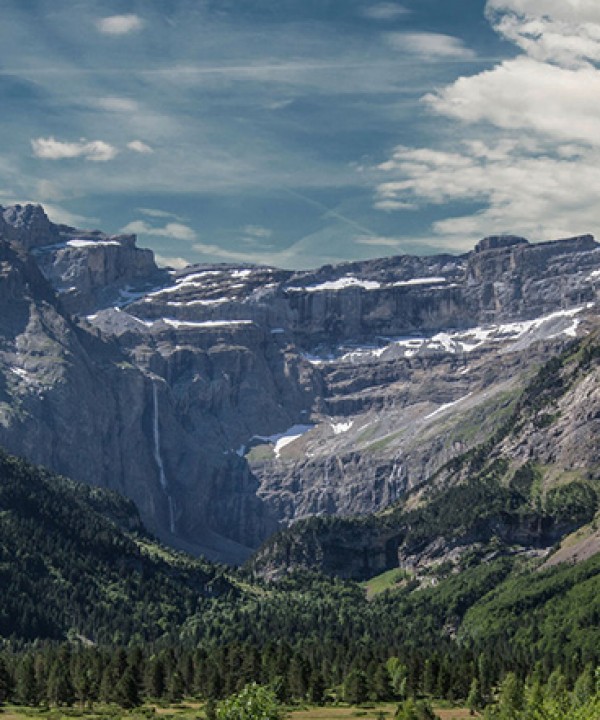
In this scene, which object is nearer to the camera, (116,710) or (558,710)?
(558,710)

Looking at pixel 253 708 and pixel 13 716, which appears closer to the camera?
pixel 253 708

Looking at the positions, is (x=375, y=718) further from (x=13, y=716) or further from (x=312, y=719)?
(x=13, y=716)

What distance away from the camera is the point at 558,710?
16600cm

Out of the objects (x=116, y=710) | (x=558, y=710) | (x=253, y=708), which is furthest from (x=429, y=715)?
(x=253, y=708)

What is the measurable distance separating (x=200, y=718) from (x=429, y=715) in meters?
32.1

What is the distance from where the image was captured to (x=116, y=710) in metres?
197

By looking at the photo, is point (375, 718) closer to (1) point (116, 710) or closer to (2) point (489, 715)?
(2) point (489, 715)

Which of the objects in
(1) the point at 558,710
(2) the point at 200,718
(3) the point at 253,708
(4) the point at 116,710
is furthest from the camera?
(4) the point at 116,710

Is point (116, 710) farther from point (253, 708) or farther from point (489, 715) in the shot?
point (253, 708)

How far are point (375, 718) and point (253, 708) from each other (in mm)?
76132

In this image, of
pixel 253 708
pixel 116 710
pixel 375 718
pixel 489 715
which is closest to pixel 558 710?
pixel 489 715

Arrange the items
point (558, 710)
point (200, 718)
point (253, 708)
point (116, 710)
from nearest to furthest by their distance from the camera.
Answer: point (253, 708) < point (558, 710) < point (200, 718) < point (116, 710)

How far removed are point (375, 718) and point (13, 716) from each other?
173ft

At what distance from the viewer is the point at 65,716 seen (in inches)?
7318
